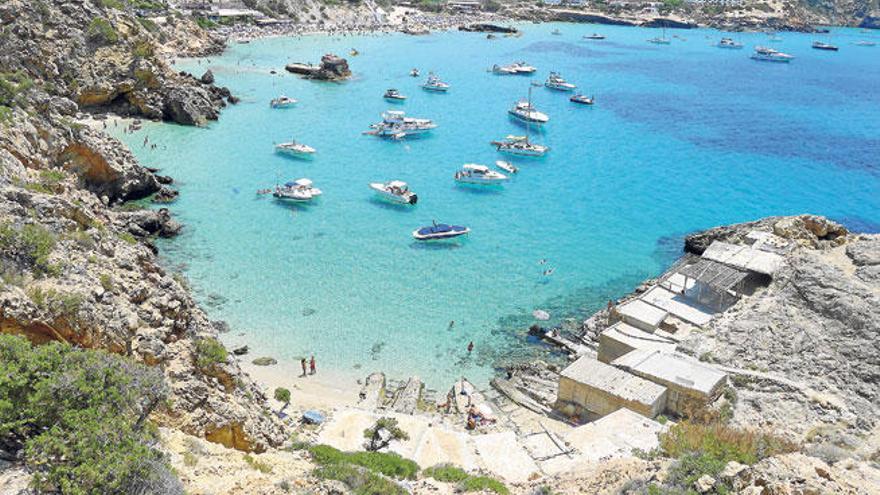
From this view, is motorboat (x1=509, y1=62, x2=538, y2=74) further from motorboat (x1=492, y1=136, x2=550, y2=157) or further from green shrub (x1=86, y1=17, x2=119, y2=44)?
green shrub (x1=86, y1=17, x2=119, y2=44)

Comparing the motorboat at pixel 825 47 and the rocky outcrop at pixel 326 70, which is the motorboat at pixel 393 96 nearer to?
the rocky outcrop at pixel 326 70

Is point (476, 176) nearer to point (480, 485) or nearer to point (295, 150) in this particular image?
point (295, 150)

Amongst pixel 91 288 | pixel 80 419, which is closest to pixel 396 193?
pixel 91 288

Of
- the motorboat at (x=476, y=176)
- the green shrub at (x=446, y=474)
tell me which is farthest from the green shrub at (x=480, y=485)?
the motorboat at (x=476, y=176)

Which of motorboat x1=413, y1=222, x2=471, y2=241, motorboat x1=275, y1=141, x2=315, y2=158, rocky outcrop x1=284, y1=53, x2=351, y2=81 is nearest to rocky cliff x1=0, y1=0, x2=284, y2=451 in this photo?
motorboat x1=413, y1=222, x2=471, y2=241

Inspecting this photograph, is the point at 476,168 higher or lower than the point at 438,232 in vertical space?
higher

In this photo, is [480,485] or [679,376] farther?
[679,376]
